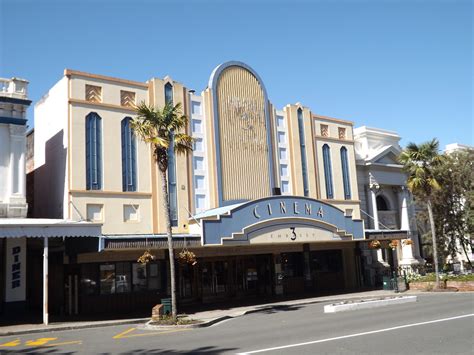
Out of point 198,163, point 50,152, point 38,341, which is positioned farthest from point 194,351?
point 50,152

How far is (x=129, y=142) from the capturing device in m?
28.5

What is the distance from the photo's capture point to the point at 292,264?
115 feet

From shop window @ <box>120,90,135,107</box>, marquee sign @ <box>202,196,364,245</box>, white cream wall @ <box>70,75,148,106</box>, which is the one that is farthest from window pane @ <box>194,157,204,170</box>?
shop window @ <box>120,90,135,107</box>

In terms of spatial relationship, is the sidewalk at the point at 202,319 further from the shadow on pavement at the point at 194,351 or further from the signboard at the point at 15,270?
the shadow on pavement at the point at 194,351

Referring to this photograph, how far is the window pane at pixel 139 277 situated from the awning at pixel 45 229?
5714 mm

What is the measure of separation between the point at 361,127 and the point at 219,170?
1589cm

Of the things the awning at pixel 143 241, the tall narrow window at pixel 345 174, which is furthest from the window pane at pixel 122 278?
the tall narrow window at pixel 345 174

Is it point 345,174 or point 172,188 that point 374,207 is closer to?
point 345,174

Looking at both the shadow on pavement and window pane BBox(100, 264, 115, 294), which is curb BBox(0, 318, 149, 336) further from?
the shadow on pavement

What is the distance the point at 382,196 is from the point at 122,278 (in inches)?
900

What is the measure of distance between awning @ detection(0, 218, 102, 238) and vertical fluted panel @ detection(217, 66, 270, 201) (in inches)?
404

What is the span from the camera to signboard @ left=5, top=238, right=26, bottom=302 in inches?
945

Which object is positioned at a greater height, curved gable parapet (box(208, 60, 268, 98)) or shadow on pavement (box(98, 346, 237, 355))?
curved gable parapet (box(208, 60, 268, 98))

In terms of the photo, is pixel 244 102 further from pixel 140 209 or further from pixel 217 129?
pixel 140 209
